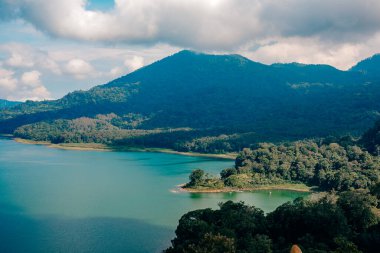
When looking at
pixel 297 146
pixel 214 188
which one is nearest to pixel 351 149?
pixel 297 146

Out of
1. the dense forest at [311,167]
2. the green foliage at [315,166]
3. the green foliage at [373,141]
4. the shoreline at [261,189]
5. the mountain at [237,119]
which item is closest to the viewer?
the green foliage at [315,166]

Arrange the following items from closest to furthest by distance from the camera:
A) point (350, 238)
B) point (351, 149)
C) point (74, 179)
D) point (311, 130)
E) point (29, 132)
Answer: point (350, 238) → point (74, 179) → point (351, 149) → point (311, 130) → point (29, 132)

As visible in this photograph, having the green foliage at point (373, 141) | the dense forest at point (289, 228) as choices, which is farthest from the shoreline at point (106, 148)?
the dense forest at point (289, 228)

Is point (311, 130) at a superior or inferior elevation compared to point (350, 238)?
superior

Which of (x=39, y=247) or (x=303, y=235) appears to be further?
(x=39, y=247)

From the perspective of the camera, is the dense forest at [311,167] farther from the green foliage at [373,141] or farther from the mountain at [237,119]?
the mountain at [237,119]

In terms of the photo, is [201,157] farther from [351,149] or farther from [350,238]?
[350,238]

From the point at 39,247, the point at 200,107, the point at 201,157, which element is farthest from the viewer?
the point at 200,107

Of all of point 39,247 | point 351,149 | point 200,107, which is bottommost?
point 39,247
